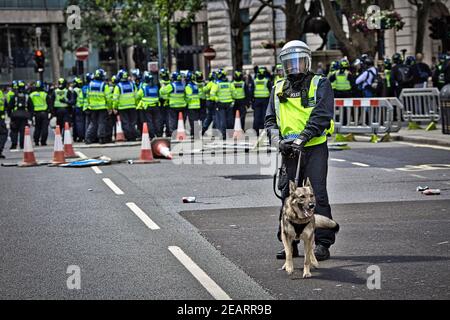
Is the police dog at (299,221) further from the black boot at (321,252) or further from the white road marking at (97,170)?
the white road marking at (97,170)

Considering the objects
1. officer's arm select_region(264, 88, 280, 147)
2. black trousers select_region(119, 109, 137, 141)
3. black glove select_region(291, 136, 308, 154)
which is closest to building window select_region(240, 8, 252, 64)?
black trousers select_region(119, 109, 137, 141)

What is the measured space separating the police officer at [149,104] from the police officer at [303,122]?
20623mm

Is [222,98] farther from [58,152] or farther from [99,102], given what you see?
[58,152]

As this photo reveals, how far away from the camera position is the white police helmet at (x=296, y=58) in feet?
31.0

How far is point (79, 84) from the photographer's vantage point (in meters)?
31.9

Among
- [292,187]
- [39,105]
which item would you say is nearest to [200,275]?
[292,187]

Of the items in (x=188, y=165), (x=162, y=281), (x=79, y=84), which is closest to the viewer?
(x=162, y=281)

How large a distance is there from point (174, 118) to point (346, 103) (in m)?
6.74

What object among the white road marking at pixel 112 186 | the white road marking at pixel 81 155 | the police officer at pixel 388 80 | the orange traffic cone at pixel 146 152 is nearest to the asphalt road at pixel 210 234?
the white road marking at pixel 112 186

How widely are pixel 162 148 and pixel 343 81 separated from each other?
322 inches

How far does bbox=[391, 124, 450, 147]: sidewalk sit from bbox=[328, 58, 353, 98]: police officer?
96.4 inches

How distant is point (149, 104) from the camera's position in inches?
1192
